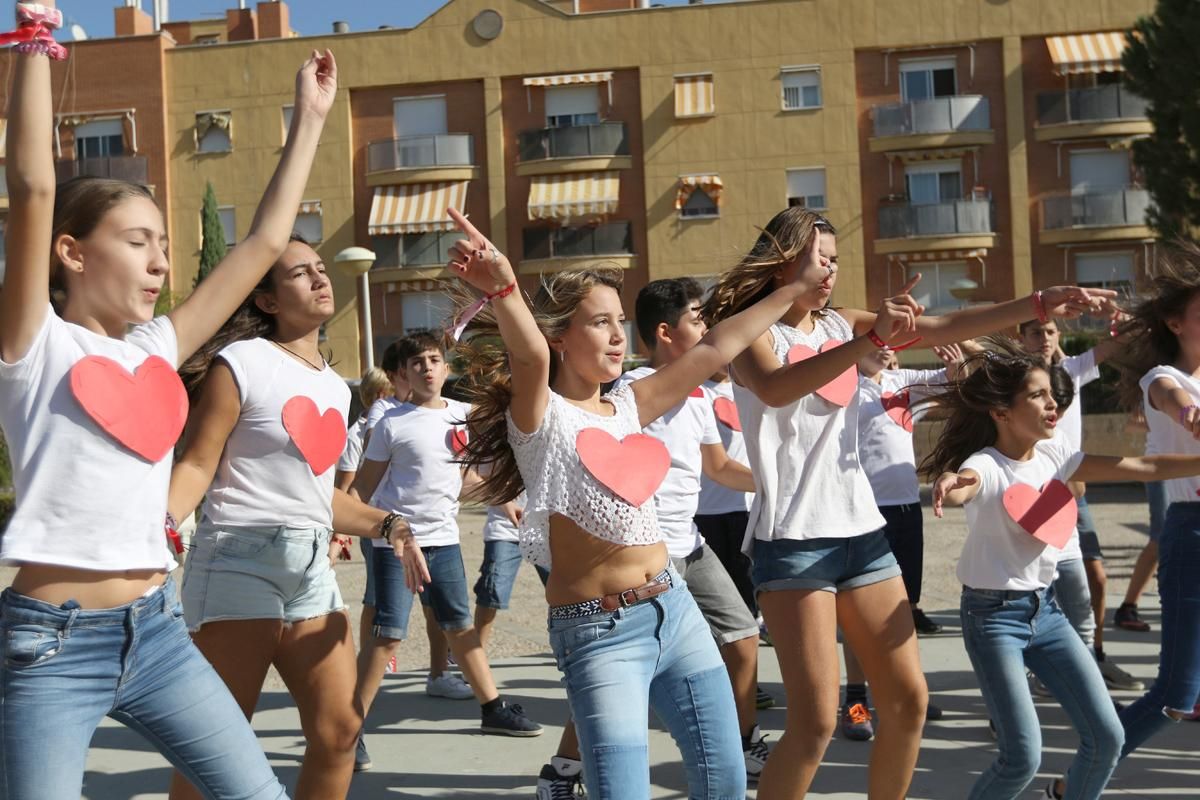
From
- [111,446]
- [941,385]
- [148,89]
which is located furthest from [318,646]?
[148,89]

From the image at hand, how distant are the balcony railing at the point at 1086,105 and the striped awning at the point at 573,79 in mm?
11278

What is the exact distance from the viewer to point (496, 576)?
283 inches

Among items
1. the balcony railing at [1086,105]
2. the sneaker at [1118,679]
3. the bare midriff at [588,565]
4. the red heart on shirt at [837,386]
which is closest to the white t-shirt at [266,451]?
the bare midriff at [588,565]

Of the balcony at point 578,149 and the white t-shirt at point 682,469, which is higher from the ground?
the balcony at point 578,149

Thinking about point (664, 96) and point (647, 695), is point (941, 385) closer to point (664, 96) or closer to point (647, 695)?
point (647, 695)

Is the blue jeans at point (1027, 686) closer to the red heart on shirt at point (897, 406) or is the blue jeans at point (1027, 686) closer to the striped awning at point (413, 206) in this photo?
the red heart on shirt at point (897, 406)

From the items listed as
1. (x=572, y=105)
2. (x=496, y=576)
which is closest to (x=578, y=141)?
(x=572, y=105)

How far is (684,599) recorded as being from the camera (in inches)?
142

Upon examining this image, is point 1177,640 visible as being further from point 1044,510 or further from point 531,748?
point 531,748

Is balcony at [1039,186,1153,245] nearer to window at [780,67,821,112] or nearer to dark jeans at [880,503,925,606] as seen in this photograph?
window at [780,67,821,112]

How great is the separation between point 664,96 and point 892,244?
7123mm

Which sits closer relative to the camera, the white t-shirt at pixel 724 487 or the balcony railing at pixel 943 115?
the white t-shirt at pixel 724 487

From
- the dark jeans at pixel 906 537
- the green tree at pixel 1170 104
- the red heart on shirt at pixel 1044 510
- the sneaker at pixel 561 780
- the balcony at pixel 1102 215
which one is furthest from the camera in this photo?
the balcony at pixel 1102 215

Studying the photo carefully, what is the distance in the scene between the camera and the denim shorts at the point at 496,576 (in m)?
7.19
